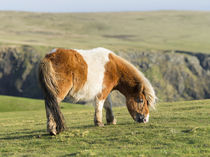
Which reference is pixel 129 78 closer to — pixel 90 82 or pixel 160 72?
pixel 90 82

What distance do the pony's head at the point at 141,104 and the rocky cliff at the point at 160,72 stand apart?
110681 millimetres

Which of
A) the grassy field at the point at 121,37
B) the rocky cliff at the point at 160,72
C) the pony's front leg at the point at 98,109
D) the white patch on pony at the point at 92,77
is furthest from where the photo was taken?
the grassy field at the point at 121,37

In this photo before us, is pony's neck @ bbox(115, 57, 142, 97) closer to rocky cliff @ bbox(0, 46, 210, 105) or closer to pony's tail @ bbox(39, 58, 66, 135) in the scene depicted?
pony's tail @ bbox(39, 58, 66, 135)

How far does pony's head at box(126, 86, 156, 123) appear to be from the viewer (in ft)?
40.8

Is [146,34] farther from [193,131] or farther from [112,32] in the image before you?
[193,131]

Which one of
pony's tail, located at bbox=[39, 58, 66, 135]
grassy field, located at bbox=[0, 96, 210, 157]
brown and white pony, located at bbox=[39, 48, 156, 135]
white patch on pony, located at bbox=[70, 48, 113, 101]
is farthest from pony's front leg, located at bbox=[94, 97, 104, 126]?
pony's tail, located at bbox=[39, 58, 66, 135]

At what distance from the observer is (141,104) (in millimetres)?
12445

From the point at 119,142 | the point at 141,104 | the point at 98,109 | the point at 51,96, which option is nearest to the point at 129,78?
the point at 141,104

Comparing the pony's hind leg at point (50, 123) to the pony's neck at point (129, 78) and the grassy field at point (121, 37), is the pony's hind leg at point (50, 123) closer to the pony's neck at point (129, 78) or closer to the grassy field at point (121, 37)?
the pony's neck at point (129, 78)

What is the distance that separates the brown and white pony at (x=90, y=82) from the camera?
10.8 m

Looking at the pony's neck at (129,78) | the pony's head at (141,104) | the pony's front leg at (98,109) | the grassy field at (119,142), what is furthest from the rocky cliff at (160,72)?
the grassy field at (119,142)

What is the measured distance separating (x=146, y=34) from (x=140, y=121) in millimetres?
168958

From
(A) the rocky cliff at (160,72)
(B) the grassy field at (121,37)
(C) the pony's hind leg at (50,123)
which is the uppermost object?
(B) the grassy field at (121,37)

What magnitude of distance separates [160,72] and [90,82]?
119873 mm
